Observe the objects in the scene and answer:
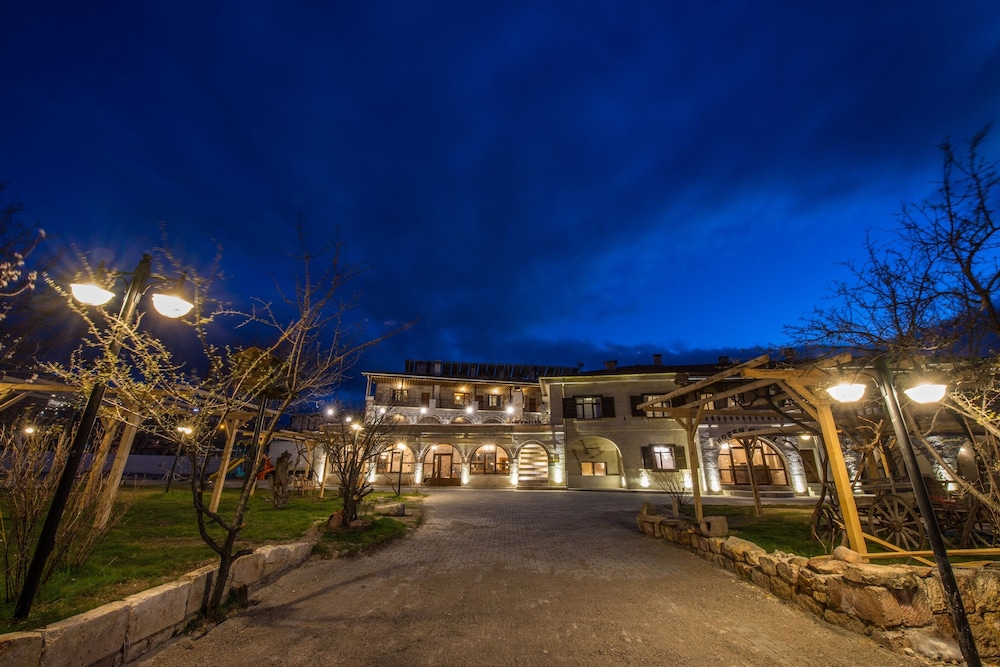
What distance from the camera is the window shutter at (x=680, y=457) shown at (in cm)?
2211

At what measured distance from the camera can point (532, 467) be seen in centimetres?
2434

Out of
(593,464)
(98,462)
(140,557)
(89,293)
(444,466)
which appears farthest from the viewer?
(444,466)

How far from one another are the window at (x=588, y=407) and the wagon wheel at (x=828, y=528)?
1593 cm

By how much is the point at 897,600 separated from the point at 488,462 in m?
24.5

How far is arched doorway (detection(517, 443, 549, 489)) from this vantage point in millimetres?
23844

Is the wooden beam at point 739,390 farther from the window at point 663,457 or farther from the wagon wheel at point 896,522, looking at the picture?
the window at point 663,457

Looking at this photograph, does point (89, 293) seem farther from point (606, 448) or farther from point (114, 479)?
point (606, 448)

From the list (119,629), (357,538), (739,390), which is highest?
(739,390)

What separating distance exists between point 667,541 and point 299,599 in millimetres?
7721

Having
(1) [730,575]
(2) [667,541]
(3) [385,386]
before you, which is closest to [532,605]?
(1) [730,575]

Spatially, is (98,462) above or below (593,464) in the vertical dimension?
below

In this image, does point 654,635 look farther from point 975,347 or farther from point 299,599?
point 975,347

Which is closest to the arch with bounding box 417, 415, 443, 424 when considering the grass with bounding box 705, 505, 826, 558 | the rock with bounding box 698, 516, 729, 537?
the grass with bounding box 705, 505, 826, 558

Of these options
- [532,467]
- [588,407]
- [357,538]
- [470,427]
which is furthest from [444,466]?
[357,538]
